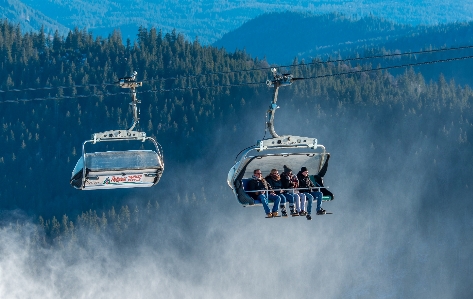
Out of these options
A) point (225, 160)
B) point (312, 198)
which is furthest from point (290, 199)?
point (225, 160)

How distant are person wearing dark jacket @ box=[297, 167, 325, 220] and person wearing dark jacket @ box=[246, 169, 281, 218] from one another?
0.92m

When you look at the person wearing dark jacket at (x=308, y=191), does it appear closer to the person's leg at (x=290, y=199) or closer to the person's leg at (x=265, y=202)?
the person's leg at (x=290, y=199)

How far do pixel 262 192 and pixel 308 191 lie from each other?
6.28 ft

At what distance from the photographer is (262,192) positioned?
38.4 m

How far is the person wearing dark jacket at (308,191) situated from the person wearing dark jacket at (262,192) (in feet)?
3.00

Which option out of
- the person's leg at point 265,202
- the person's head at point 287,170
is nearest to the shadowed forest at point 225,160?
the person's head at point 287,170

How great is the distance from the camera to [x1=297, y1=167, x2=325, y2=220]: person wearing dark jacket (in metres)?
38.0

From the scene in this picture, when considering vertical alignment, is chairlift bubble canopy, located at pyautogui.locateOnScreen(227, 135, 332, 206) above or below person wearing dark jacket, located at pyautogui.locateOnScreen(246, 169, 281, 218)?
above

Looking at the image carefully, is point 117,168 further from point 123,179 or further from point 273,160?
point 273,160

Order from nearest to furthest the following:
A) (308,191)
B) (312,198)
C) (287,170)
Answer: (312,198)
(308,191)
(287,170)

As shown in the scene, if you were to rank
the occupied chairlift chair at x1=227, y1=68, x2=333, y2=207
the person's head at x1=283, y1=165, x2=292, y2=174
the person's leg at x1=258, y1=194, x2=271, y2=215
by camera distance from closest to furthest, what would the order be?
the occupied chairlift chair at x1=227, y1=68, x2=333, y2=207, the person's leg at x1=258, y1=194, x2=271, y2=215, the person's head at x1=283, y1=165, x2=292, y2=174

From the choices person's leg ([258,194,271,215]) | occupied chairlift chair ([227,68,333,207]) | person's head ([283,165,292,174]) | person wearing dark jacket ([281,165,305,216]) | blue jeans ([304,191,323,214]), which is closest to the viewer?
occupied chairlift chair ([227,68,333,207])

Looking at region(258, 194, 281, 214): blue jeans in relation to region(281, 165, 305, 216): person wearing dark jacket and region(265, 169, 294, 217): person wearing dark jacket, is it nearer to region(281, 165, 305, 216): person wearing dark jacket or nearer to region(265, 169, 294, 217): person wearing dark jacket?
region(265, 169, 294, 217): person wearing dark jacket

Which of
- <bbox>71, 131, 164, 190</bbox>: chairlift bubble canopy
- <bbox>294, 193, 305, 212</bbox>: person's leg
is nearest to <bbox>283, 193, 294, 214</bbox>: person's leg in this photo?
<bbox>294, 193, 305, 212</bbox>: person's leg
